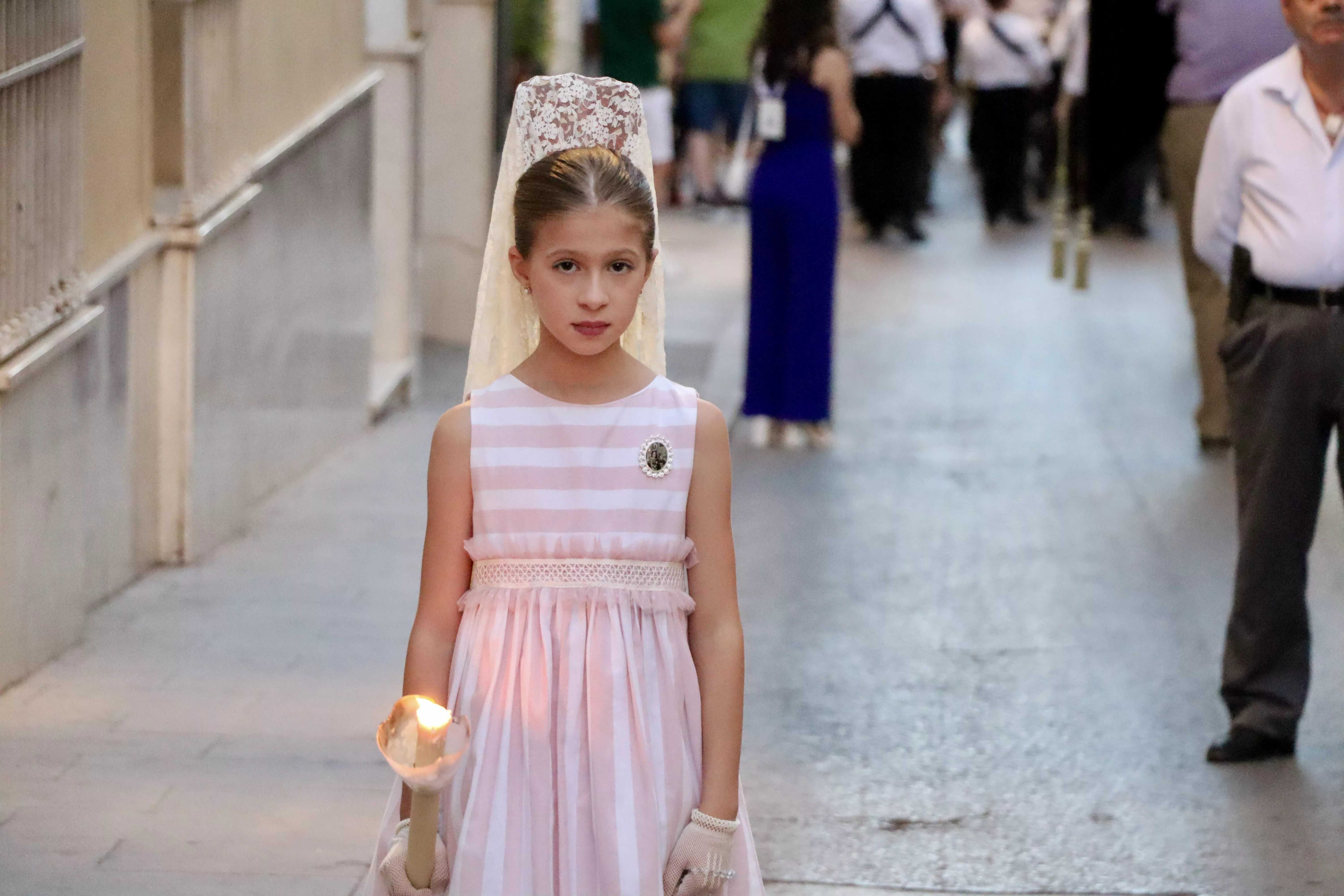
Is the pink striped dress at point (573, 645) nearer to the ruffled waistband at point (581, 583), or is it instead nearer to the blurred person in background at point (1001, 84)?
the ruffled waistband at point (581, 583)

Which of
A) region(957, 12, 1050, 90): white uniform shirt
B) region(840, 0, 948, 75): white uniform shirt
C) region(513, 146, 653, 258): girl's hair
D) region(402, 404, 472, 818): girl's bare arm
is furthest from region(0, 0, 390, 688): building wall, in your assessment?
region(957, 12, 1050, 90): white uniform shirt

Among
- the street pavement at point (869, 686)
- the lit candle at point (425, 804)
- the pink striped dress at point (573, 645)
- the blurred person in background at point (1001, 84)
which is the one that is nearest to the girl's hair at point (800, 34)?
the street pavement at point (869, 686)

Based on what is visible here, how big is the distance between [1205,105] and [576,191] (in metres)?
7.12

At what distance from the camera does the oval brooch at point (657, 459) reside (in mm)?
3125

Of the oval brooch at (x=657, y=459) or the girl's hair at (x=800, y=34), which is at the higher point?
the girl's hair at (x=800, y=34)

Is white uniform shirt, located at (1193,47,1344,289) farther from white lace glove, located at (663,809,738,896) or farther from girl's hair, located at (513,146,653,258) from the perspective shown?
white lace glove, located at (663,809,738,896)

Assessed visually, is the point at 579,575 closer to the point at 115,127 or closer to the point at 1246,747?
the point at 1246,747

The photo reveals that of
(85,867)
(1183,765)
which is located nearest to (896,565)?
(1183,765)

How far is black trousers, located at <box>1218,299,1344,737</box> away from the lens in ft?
18.2

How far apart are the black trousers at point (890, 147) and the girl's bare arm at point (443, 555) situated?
14698 millimetres

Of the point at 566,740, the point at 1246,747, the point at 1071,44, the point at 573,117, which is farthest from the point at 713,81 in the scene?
the point at 566,740

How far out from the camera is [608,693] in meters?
3.10

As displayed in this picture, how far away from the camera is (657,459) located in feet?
10.3

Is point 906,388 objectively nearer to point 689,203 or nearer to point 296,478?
point 296,478
